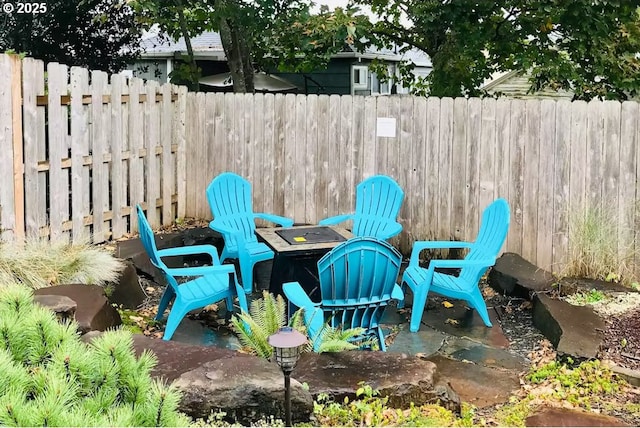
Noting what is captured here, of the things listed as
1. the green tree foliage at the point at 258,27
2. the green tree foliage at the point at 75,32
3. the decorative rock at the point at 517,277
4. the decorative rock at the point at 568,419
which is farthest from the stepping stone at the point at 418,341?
the green tree foliage at the point at 75,32

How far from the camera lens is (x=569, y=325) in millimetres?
4891

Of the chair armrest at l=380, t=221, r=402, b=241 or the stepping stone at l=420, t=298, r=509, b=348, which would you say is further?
the chair armrest at l=380, t=221, r=402, b=241

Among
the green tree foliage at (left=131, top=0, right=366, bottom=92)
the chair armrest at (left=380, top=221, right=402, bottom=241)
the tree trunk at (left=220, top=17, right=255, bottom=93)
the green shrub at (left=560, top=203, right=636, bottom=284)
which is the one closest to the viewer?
the green shrub at (left=560, top=203, right=636, bottom=284)

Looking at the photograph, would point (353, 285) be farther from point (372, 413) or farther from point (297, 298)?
point (372, 413)

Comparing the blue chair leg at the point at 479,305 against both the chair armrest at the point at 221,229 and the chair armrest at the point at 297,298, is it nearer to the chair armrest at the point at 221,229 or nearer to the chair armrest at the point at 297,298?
the chair armrest at the point at 297,298

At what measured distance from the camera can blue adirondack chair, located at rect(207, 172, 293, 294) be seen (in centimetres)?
641

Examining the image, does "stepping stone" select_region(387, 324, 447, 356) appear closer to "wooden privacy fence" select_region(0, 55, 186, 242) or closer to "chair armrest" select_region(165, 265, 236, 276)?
"chair armrest" select_region(165, 265, 236, 276)

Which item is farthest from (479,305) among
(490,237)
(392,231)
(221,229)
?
(221,229)

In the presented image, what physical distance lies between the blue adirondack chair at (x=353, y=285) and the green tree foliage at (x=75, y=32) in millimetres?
7586

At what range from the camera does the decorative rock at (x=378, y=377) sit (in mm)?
3539

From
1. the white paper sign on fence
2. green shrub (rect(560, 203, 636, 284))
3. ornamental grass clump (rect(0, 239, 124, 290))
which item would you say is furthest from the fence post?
green shrub (rect(560, 203, 636, 284))

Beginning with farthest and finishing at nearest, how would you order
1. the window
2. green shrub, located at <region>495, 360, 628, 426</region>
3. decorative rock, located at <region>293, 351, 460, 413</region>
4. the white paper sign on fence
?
the window → the white paper sign on fence → green shrub, located at <region>495, 360, 628, 426</region> → decorative rock, located at <region>293, 351, 460, 413</region>

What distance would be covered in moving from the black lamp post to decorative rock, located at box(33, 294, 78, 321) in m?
1.51

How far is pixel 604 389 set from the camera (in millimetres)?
4051
